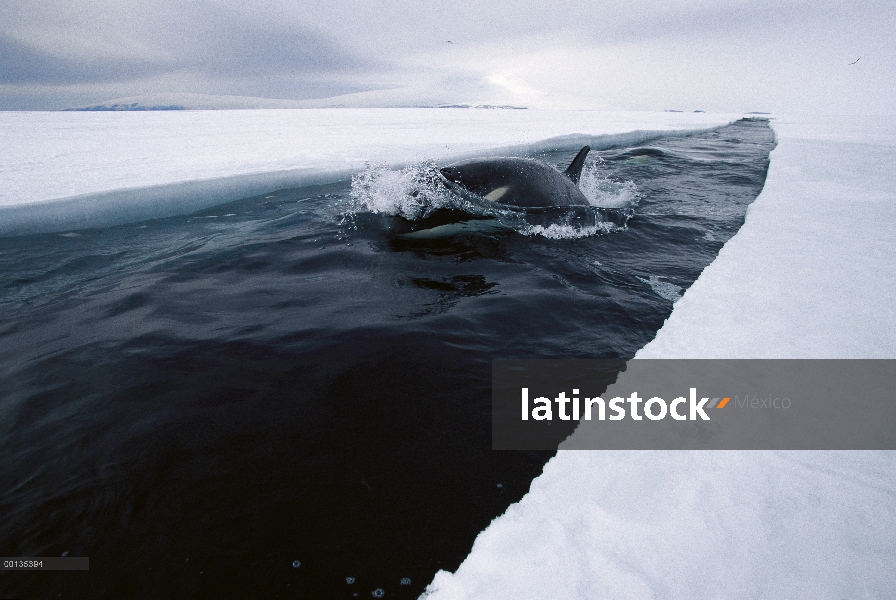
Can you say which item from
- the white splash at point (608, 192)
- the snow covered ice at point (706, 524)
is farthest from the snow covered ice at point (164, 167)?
the snow covered ice at point (706, 524)

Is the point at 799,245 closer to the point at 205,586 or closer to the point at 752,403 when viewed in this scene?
the point at 752,403

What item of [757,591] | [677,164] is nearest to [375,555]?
[757,591]

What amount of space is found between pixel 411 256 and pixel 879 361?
11.7 ft

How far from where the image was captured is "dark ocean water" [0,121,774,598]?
158cm

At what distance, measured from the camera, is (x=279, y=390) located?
96.7 inches

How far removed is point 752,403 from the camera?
2.05 metres

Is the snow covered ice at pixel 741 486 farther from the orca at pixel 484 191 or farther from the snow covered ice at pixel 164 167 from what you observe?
the orca at pixel 484 191

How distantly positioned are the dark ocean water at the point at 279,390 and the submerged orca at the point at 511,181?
58cm

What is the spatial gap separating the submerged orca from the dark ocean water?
23.0 inches

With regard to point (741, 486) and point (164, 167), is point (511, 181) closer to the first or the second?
point (741, 486)

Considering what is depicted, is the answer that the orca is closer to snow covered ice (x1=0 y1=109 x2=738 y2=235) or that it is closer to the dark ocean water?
the dark ocean water

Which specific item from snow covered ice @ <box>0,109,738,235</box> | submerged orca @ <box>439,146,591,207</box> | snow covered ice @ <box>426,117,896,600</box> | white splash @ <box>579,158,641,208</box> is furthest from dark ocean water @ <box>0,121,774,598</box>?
white splash @ <box>579,158,641,208</box>

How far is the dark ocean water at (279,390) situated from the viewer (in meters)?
1.58

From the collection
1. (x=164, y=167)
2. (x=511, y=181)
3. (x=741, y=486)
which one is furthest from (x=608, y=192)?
(x=164, y=167)
